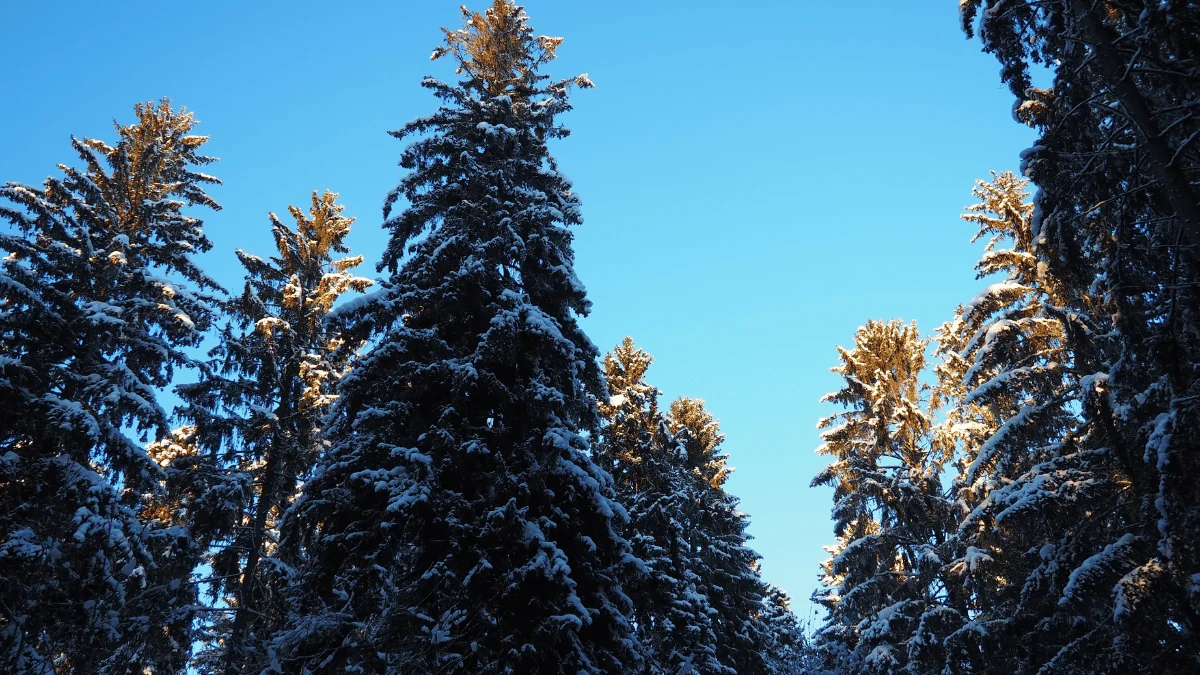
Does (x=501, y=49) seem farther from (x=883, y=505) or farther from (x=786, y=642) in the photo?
(x=786, y=642)

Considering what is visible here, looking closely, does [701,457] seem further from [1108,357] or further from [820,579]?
[1108,357]

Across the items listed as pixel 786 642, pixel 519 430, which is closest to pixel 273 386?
pixel 519 430

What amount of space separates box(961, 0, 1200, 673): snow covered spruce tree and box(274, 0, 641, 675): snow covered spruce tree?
277 inches

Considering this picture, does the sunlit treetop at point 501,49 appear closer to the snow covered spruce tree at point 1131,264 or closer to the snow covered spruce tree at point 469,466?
the snow covered spruce tree at point 469,466

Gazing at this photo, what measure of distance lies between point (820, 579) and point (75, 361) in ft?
97.4

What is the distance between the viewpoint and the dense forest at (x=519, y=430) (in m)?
9.22

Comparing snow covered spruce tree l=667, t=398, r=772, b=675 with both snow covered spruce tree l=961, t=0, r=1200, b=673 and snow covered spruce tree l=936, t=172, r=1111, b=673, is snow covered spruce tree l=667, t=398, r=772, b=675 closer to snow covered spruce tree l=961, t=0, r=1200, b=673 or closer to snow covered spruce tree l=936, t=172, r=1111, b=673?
snow covered spruce tree l=936, t=172, r=1111, b=673

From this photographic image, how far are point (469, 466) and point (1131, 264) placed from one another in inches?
377

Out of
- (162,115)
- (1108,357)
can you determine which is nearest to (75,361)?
(162,115)

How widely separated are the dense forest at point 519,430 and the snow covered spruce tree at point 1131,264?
6 cm

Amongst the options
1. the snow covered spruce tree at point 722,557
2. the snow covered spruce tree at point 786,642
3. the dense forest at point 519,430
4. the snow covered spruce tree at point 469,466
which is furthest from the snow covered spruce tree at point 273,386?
the snow covered spruce tree at point 786,642

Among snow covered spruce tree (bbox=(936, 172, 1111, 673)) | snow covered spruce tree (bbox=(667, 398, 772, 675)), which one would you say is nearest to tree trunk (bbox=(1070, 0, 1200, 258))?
snow covered spruce tree (bbox=(936, 172, 1111, 673))

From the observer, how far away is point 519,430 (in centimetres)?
1234

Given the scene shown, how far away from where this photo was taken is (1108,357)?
1304cm
